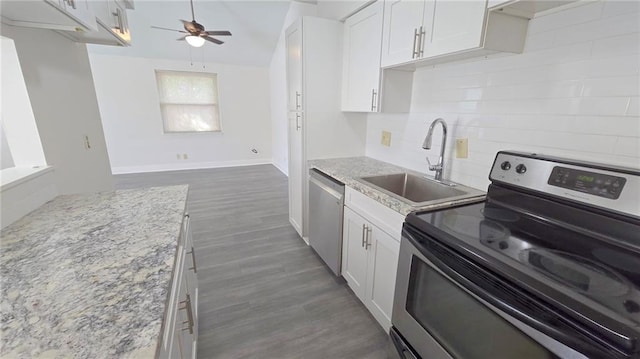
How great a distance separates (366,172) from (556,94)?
3.84ft

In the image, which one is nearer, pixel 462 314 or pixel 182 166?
pixel 462 314

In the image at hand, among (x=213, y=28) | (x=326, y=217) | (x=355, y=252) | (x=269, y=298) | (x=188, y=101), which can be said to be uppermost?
(x=213, y=28)

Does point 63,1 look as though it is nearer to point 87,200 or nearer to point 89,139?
point 87,200

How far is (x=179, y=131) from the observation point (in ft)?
19.5

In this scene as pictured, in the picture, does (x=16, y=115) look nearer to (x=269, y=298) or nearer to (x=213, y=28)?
(x=269, y=298)

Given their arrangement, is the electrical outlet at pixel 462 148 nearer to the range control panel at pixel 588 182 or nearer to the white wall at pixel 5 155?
the range control panel at pixel 588 182

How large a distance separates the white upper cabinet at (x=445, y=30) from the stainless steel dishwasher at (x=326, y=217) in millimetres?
1007

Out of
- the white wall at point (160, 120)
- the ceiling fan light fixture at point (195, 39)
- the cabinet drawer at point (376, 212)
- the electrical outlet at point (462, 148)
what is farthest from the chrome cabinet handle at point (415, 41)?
the white wall at point (160, 120)

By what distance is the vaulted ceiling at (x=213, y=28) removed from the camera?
4199mm

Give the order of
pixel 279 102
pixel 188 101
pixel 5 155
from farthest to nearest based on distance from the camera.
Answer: pixel 188 101 < pixel 279 102 < pixel 5 155

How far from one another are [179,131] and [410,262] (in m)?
6.03

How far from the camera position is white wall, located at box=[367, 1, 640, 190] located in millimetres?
1075

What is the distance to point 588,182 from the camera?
40.8 inches

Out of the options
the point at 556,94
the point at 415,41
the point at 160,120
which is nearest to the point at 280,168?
the point at 160,120
